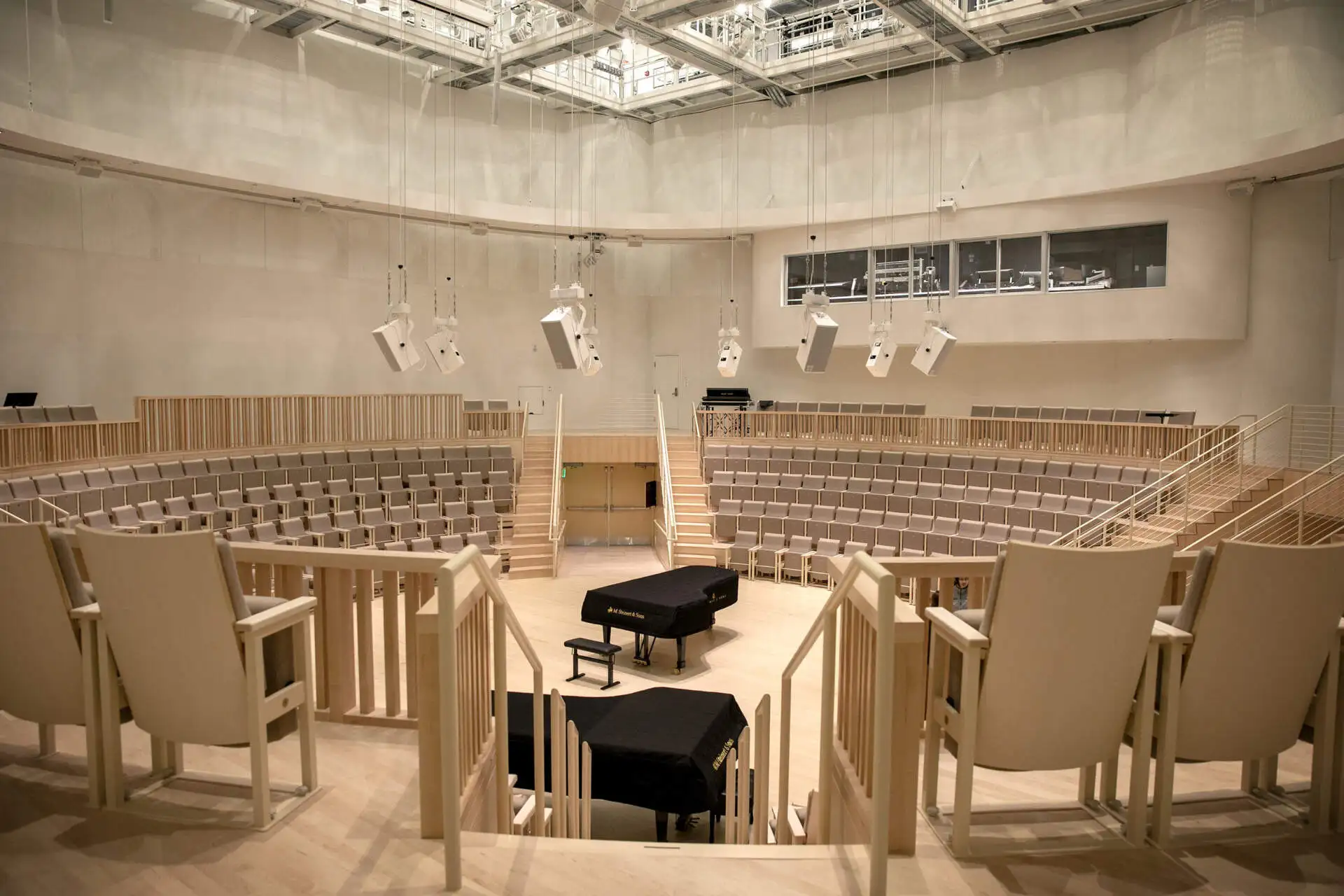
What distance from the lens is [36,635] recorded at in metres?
2.95

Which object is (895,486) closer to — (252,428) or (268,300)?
(252,428)

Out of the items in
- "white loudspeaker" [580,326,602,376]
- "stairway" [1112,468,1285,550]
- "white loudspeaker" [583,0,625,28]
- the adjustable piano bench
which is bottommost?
the adjustable piano bench

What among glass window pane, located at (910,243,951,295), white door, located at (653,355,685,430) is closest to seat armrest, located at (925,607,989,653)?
glass window pane, located at (910,243,951,295)

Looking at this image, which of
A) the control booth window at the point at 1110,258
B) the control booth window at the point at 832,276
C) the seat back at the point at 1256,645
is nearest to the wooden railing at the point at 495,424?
the control booth window at the point at 832,276

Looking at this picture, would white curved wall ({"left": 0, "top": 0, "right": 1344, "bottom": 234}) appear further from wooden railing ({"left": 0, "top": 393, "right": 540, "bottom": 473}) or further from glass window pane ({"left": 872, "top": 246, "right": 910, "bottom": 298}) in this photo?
wooden railing ({"left": 0, "top": 393, "right": 540, "bottom": 473})

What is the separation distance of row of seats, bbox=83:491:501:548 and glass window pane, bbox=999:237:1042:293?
9.05 metres

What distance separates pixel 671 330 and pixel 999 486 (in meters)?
9.16

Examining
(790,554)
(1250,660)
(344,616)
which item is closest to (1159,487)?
(790,554)

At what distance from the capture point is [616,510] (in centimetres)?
1683

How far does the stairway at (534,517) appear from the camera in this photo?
40.4 ft

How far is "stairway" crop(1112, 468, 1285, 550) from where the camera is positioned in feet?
30.9

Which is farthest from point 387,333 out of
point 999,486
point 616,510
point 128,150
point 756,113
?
point 756,113

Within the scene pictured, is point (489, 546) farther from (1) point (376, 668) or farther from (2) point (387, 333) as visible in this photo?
(1) point (376, 668)

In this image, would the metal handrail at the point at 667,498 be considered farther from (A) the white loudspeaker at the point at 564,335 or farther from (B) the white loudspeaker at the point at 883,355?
(A) the white loudspeaker at the point at 564,335
